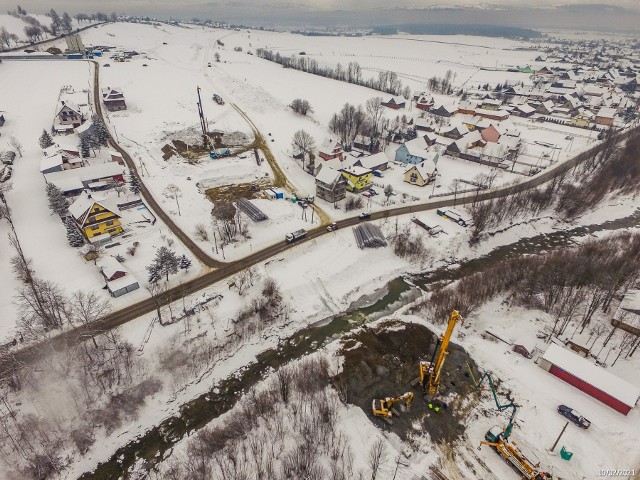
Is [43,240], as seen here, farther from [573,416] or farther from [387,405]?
[573,416]

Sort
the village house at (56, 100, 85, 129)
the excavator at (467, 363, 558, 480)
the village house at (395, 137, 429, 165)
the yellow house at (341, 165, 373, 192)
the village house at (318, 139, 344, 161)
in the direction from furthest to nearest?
the village house at (395, 137, 429, 165), the village house at (56, 100, 85, 129), the village house at (318, 139, 344, 161), the yellow house at (341, 165, 373, 192), the excavator at (467, 363, 558, 480)

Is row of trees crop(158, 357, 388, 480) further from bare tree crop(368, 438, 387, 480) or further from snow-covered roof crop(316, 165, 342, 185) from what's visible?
snow-covered roof crop(316, 165, 342, 185)

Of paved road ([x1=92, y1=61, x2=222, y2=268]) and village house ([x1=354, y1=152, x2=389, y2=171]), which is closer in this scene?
paved road ([x1=92, y1=61, x2=222, y2=268])

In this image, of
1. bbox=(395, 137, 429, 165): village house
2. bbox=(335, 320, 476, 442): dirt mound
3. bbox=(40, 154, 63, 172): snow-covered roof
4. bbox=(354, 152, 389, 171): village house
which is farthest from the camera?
bbox=(395, 137, 429, 165): village house

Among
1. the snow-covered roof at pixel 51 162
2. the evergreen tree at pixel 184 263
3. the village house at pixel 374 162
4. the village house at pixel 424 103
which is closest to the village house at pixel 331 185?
the village house at pixel 374 162

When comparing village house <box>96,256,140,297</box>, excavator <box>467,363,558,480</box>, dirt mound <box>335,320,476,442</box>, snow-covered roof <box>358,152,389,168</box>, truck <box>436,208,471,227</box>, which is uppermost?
snow-covered roof <box>358,152,389,168</box>

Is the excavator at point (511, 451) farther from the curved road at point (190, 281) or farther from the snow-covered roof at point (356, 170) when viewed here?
the snow-covered roof at point (356, 170)

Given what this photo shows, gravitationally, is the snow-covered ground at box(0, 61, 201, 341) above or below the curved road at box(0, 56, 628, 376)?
above

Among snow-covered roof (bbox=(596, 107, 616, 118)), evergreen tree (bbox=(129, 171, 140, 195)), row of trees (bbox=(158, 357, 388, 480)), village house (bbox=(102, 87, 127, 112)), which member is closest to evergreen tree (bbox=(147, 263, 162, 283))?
row of trees (bbox=(158, 357, 388, 480))
